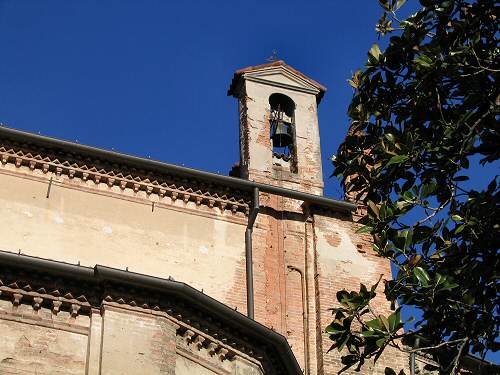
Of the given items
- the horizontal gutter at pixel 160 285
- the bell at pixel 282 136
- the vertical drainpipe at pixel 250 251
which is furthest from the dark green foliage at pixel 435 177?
the bell at pixel 282 136

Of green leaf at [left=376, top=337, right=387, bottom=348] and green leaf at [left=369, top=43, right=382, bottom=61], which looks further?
green leaf at [left=369, top=43, right=382, bottom=61]

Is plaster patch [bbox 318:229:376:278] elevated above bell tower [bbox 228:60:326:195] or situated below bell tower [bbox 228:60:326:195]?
below

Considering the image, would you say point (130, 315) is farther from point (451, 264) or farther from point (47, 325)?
point (451, 264)

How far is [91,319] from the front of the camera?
40.0ft

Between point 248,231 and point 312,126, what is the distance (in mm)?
3175

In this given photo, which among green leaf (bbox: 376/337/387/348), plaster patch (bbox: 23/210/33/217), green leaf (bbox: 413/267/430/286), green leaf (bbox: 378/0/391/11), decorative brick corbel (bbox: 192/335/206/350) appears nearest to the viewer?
green leaf (bbox: 376/337/387/348)

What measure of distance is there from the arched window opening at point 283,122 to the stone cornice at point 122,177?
201 centimetres

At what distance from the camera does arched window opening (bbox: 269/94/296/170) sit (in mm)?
19156

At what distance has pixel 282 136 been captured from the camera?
19.3 meters

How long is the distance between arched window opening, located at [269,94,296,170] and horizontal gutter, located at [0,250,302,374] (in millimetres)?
5957

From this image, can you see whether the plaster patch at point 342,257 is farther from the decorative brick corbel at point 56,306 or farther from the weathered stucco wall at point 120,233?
the decorative brick corbel at point 56,306

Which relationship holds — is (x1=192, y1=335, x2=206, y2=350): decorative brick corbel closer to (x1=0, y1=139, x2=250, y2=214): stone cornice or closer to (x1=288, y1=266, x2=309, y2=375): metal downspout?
(x1=288, y1=266, x2=309, y2=375): metal downspout

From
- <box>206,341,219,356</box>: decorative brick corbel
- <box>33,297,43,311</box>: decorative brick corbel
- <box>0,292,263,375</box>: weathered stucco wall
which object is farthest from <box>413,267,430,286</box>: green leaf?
<box>33,297,43,311</box>: decorative brick corbel

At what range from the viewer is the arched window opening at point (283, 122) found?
754 inches
